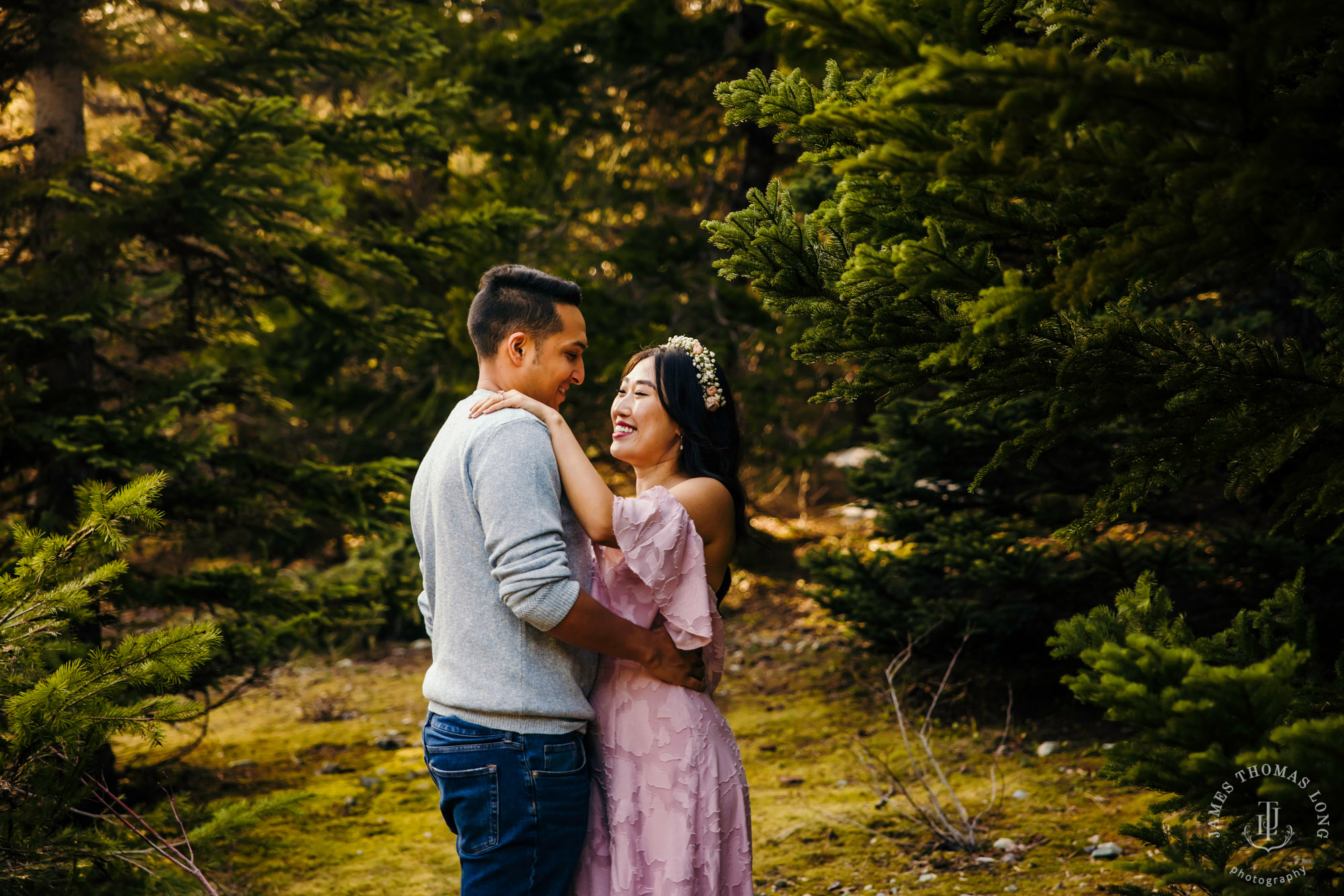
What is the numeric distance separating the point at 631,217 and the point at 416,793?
7.46 meters

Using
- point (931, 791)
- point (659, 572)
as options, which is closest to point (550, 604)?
point (659, 572)

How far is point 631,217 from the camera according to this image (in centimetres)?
1119

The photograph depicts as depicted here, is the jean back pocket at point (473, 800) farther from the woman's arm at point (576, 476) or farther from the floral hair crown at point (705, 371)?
the floral hair crown at point (705, 371)

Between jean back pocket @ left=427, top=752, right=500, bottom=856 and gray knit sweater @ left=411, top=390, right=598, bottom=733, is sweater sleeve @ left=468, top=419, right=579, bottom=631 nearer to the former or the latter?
gray knit sweater @ left=411, top=390, right=598, bottom=733

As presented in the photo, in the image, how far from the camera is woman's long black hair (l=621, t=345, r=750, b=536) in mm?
3029

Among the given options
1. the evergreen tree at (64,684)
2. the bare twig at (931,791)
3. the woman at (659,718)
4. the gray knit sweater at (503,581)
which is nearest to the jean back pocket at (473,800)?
the gray knit sweater at (503,581)

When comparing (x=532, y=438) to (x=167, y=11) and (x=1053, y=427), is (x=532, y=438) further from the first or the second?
(x=167, y=11)

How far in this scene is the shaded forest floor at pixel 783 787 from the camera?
13.5 ft

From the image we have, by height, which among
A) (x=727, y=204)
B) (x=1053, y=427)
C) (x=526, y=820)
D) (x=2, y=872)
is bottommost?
(x=2, y=872)

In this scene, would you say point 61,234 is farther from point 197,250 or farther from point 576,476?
point 576,476

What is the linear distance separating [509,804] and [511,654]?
1.24 ft

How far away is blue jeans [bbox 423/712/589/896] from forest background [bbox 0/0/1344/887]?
100cm

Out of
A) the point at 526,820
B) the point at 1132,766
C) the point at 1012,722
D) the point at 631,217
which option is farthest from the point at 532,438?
the point at 631,217

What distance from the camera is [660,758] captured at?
2.63m
